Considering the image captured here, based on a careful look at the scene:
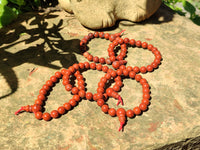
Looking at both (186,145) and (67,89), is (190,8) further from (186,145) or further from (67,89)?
(67,89)

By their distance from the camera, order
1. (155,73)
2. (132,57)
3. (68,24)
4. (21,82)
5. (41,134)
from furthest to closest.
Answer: (68,24)
(132,57)
(155,73)
(21,82)
(41,134)

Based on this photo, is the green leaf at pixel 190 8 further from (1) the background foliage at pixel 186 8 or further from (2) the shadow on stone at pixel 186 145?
(2) the shadow on stone at pixel 186 145

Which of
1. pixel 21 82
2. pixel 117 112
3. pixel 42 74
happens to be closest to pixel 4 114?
pixel 21 82

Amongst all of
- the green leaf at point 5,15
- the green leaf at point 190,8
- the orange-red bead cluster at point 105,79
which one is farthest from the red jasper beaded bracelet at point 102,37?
the green leaf at point 190,8

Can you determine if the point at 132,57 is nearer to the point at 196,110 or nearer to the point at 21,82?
the point at 196,110

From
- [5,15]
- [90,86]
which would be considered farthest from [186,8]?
[5,15]

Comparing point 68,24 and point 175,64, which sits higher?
point 68,24

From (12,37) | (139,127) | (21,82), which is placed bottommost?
(139,127)
